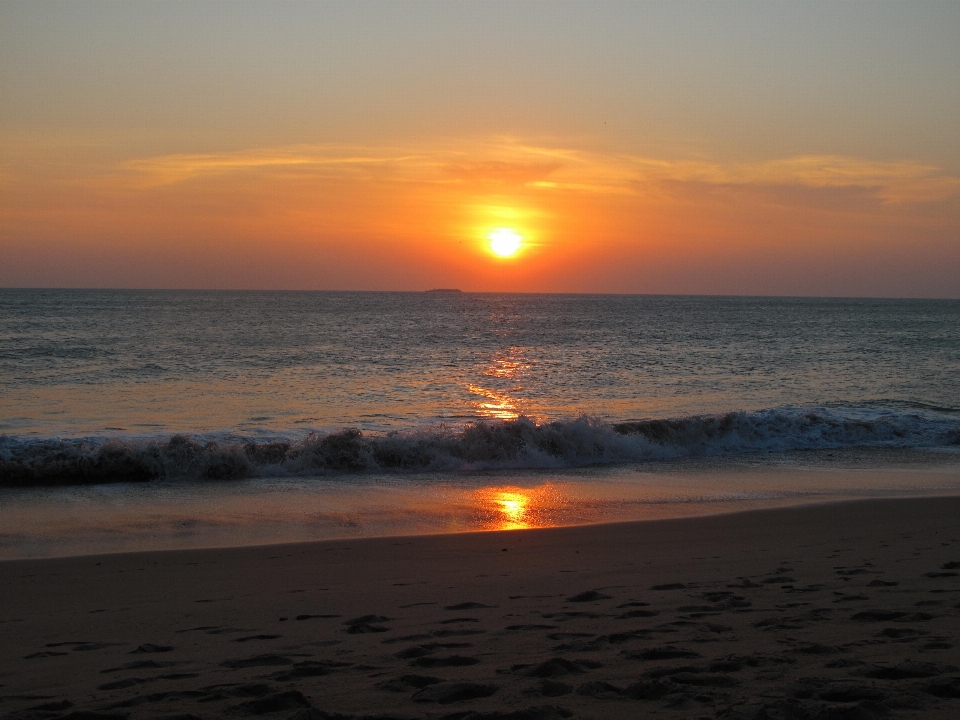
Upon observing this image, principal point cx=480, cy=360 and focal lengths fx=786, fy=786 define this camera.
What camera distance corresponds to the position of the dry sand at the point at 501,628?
389cm

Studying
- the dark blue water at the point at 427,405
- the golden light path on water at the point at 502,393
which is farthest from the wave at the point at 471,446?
the golden light path on water at the point at 502,393

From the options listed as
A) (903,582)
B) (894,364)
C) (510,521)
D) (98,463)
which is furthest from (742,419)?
(894,364)

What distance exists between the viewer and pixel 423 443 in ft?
47.2

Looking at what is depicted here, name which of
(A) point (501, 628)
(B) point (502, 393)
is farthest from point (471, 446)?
(A) point (501, 628)

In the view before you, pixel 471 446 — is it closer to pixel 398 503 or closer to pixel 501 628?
pixel 398 503

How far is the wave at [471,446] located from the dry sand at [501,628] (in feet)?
18.1

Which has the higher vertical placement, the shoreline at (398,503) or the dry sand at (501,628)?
the dry sand at (501,628)

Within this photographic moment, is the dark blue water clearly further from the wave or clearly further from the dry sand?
the dry sand

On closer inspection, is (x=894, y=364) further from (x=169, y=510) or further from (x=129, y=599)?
(x=129, y=599)

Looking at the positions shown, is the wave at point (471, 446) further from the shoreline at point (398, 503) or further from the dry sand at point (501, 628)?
the dry sand at point (501, 628)

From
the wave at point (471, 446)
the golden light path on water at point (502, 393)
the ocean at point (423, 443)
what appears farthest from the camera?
the golden light path on water at point (502, 393)

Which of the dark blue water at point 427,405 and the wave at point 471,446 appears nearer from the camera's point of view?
the wave at point 471,446

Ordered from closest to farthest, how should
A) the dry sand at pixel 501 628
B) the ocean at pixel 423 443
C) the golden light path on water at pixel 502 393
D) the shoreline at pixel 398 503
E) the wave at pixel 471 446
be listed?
the dry sand at pixel 501 628, the shoreline at pixel 398 503, the ocean at pixel 423 443, the wave at pixel 471 446, the golden light path on water at pixel 502 393

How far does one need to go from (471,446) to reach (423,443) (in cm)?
92
